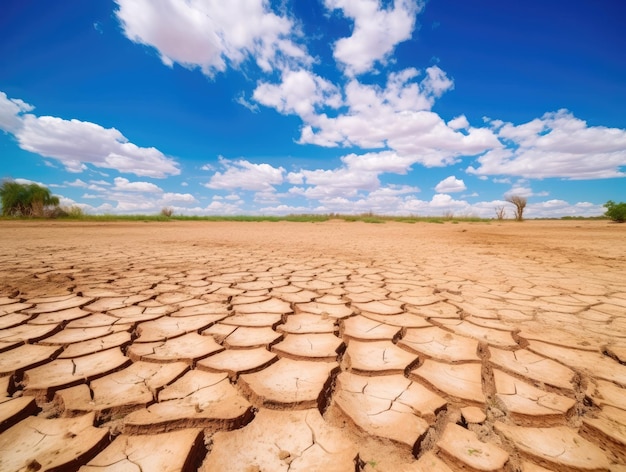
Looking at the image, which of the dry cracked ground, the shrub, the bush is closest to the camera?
the dry cracked ground

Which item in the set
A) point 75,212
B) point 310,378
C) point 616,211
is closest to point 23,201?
point 75,212

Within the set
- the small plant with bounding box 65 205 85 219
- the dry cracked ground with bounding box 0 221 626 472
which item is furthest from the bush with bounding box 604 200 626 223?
the small plant with bounding box 65 205 85 219

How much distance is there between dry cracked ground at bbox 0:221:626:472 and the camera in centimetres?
76

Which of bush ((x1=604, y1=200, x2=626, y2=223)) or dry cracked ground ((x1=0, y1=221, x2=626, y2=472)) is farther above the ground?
bush ((x1=604, y1=200, x2=626, y2=223))

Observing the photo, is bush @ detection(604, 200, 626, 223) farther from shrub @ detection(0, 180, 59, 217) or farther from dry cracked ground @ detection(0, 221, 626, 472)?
shrub @ detection(0, 180, 59, 217)

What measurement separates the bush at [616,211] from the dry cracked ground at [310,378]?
14008 millimetres

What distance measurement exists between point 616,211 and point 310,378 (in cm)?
1694

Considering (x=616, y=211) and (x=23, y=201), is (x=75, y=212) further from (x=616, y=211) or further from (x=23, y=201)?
(x=616, y=211)

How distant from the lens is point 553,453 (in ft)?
2.49

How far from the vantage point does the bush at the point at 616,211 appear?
468 inches

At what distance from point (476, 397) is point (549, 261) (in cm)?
375

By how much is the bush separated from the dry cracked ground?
14008mm

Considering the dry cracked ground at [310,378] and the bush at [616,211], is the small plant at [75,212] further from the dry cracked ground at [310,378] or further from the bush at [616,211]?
the bush at [616,211]

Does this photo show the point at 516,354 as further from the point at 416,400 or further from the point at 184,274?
the point at 184,274
